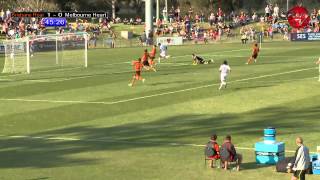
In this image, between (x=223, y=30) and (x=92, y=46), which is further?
(x=223, y=30)

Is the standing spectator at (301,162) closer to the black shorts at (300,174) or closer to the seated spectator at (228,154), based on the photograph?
the black shorts at (300,174)

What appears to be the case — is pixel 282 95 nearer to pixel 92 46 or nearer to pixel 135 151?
pixel 135 151

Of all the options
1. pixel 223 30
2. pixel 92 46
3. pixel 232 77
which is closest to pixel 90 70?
pixel 232 77

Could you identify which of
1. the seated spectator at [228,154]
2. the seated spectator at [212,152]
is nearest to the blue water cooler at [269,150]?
the seated spectator at [228,154]

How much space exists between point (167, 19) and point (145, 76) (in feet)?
215

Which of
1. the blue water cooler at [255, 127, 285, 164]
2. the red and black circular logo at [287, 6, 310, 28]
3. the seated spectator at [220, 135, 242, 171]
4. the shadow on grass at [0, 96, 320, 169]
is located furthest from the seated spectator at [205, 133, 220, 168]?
the red and black circular logo at [287, 6, 310, 28]

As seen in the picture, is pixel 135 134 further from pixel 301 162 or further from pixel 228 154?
pixel 301 162

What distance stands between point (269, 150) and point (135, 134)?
712cm

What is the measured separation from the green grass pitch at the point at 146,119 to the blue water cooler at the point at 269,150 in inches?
14.4

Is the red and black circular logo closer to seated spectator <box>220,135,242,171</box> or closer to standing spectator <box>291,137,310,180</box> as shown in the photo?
seated spectator <box>220,135,242,171</box>

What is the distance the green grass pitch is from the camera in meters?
20.0

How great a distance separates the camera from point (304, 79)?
42.0 metres

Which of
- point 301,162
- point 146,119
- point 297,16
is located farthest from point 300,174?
point 297,16

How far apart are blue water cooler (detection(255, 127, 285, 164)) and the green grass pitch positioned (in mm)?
366
